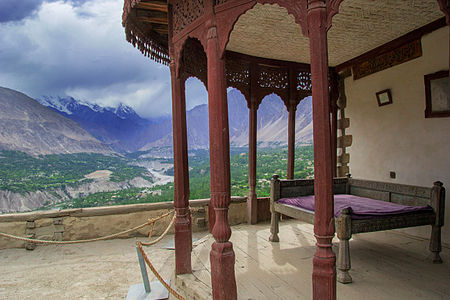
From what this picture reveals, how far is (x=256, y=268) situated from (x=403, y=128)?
3688mm

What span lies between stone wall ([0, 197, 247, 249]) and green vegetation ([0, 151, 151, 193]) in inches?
320

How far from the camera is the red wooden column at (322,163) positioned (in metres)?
2.20

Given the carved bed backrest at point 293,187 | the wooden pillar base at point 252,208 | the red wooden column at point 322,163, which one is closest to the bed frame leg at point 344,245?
the red wooden column at point 322,163

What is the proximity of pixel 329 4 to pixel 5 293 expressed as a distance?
17.7ft

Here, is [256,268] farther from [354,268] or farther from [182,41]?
[182,41]

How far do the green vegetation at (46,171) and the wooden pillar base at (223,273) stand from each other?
43.1 feet

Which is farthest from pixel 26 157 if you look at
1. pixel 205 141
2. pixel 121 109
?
pixel 121 109

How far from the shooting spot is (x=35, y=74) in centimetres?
3064

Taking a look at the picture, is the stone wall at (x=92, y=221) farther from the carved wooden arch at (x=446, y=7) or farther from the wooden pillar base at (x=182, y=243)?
the carved wooden arch at (x=446, y=7)

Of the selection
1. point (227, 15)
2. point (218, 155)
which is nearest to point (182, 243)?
point (218, 155)

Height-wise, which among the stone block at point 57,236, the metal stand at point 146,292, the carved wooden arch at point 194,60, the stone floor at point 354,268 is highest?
the carved wooden arch at point 194,60

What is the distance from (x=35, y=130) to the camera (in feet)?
70.6

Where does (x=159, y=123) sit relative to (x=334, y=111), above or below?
above

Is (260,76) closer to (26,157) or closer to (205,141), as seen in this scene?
(26,157)
